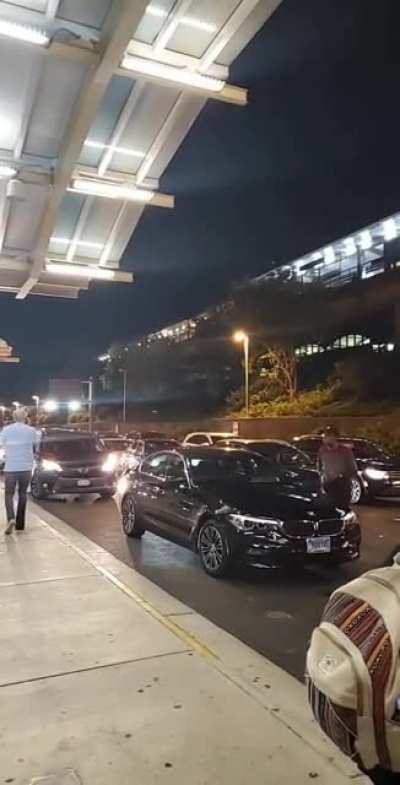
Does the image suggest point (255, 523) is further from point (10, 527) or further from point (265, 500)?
point (10, 527)

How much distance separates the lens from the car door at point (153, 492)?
864 centimetres

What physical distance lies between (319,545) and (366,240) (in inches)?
1694

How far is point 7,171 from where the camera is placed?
5.61m

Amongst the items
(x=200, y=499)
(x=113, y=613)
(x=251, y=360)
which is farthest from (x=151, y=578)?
(x=251, y=360)

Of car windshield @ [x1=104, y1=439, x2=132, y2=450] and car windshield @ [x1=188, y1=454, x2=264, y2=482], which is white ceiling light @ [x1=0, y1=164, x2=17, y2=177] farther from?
car windshield @ [x1=104, y1=439, x2=132, y2=450]

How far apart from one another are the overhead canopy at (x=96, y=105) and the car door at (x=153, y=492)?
319 cm

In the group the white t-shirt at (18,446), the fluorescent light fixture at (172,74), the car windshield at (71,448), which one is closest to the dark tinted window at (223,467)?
the white t-shirt at (18,446)

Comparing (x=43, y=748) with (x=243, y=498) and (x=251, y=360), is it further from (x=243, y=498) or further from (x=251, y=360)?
(x=251, y=360)

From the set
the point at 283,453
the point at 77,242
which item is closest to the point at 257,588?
the point at 77,242

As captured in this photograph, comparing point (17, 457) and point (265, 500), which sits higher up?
point (17, 457)

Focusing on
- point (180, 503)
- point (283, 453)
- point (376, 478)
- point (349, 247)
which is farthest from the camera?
point (349, 247)

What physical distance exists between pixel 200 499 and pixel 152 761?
4630 millimetres

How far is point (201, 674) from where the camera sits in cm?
416

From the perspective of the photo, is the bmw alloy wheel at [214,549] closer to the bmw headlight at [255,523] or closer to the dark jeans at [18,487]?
the bmw headlight at [255,523]
